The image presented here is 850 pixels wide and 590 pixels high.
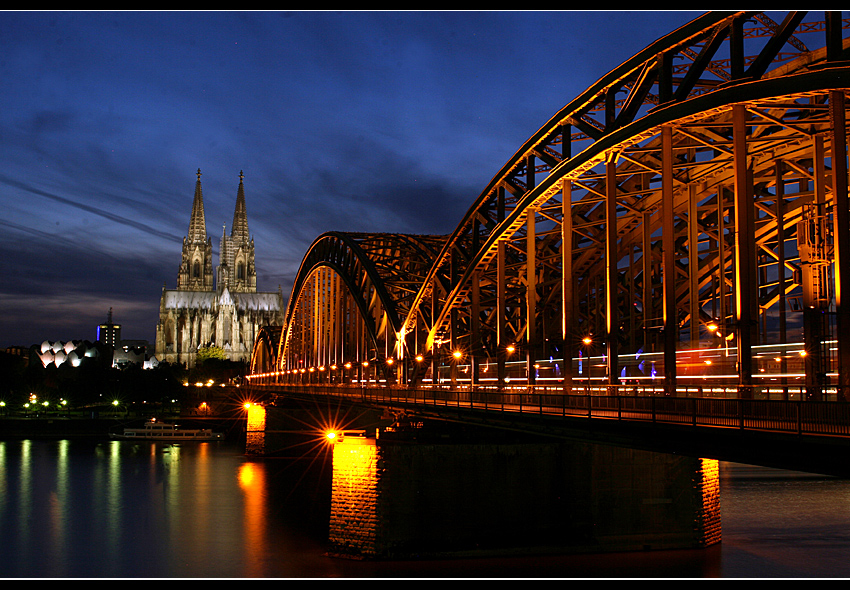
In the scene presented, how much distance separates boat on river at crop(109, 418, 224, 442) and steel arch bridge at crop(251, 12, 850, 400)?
49.7m

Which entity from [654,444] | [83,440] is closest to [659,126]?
[654,444]

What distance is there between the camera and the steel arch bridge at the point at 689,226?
72.1ft

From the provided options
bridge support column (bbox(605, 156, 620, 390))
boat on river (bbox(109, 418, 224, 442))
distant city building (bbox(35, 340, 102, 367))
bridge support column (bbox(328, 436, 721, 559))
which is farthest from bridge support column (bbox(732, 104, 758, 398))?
distant city building (bbox(35, 340, 102, 367))

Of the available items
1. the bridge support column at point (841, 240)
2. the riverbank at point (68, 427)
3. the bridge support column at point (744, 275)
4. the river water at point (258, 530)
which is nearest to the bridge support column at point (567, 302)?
the river water at point (258, 530)

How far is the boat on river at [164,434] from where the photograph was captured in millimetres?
100750

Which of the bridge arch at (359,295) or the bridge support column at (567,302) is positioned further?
the bridge arch at (359,295)

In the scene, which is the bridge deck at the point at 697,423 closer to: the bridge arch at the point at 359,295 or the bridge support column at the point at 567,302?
the bridge support column at the point at 567,302

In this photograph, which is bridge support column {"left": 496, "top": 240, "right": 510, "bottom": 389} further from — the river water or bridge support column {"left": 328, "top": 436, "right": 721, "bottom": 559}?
the river water

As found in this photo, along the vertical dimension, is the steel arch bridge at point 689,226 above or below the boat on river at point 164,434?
above

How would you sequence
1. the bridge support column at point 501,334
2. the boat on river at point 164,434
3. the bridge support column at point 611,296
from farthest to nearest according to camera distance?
the boat on river at point 164,434 → the bridge support column at point 501,334 → the bridge support column at point 611,296

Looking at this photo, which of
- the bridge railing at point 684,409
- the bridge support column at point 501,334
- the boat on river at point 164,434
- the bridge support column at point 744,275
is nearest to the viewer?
the bridge railing at point 684,409

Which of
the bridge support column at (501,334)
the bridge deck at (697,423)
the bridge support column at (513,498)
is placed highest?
the bridge support column at (501,334)

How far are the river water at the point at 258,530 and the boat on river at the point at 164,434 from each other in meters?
30.6
